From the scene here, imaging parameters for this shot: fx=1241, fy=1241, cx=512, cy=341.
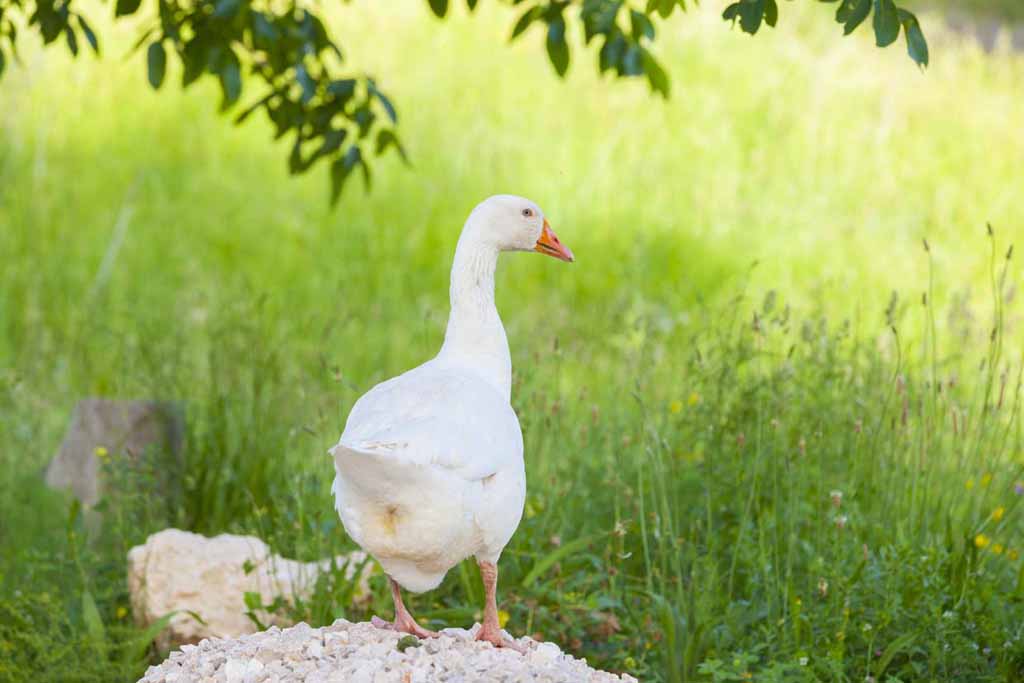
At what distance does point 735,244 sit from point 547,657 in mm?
7104

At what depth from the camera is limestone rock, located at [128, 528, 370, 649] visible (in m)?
4.44

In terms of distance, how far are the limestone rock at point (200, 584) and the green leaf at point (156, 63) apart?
1657 mm

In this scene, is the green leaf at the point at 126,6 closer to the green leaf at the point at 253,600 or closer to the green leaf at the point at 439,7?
the green leaf at the point at 439,7

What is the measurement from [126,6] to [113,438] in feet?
7.08

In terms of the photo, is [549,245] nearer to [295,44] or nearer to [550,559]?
[550,559]

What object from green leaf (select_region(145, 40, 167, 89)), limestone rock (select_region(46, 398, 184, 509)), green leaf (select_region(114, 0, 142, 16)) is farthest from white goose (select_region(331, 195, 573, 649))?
limestone rock (select_region(46, 398, 184, 509))

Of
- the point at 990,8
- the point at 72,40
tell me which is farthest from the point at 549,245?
the point at 990,8

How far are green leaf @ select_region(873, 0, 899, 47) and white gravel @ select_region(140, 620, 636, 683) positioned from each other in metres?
1.76

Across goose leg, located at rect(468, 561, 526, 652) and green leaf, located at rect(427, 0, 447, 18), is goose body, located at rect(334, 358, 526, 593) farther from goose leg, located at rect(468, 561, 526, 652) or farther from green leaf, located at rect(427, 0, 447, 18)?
green leaf, located at rect(427, 0, 447, 18)

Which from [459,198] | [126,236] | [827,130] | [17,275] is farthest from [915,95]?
[17,275]

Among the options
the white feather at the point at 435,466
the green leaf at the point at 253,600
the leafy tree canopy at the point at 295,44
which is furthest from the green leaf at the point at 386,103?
the green leaf at the point at 253,600

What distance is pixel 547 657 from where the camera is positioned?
3.17 metres

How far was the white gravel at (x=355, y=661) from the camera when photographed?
9.76ft

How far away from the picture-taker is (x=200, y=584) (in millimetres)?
4465
